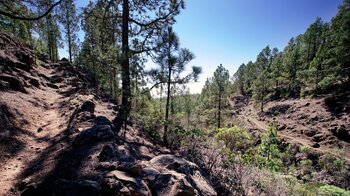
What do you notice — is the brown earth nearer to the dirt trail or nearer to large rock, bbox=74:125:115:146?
large rock, bbox=74:125:115:146

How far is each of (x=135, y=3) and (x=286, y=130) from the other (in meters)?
32.7

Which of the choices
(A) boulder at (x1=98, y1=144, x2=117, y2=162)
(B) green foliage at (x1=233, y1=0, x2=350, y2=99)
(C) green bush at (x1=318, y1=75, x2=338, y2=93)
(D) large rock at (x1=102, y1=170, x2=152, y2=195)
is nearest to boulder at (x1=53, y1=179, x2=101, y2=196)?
(D) large rock at (x1=102, y1=170, x2=152, y2=195)

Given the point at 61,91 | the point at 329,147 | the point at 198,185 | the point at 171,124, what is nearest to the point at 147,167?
the point at 198,185

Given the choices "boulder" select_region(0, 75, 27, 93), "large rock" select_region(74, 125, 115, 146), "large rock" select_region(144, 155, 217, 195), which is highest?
"boulder" select_region(0, 75, 27, 93)

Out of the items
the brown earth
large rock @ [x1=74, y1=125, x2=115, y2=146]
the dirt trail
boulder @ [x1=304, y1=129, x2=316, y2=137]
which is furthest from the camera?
boulder @ [x1=304, y1=129, x2=316, y2=137]

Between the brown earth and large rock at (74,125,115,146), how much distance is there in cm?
2627

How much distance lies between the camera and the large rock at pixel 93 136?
13.2 ft

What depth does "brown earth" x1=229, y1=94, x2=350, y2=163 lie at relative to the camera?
2336cm

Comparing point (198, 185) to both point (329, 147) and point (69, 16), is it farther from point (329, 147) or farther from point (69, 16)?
point (329, 147)

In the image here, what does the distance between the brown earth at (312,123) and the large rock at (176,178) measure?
24761 millimetres

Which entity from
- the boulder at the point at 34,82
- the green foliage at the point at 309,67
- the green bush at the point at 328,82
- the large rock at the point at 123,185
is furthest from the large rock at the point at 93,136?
the green bush at the point at 328,82

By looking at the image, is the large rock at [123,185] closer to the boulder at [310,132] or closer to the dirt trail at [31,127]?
the dirt trail at [31,127]

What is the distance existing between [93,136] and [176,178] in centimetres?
218

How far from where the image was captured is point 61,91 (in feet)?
32.1
